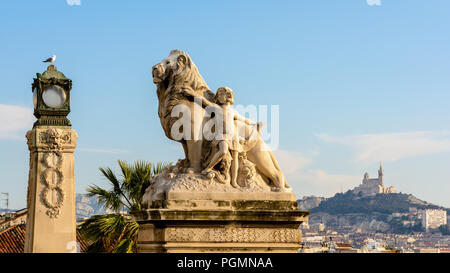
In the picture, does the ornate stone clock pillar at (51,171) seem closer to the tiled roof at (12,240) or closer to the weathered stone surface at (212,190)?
the tiled roof at (12,240)

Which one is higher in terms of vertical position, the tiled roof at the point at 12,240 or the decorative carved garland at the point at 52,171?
the decorative carved garland at the point at 52,171

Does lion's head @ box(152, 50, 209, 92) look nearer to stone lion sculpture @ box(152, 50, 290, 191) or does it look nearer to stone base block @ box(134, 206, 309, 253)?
stone lion sculpture @ box(152, 50, 290, 191)

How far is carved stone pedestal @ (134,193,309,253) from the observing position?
494 inches

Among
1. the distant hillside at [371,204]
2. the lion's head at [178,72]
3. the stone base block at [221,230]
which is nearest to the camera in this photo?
the stone base block at [221,230]

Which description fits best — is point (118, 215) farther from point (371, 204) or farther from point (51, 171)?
Answer: point (371, 204)

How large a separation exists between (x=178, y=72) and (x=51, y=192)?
13.1 metres

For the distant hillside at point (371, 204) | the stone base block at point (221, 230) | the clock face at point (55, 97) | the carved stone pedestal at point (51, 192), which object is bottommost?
the stone base block at point (221, 230)

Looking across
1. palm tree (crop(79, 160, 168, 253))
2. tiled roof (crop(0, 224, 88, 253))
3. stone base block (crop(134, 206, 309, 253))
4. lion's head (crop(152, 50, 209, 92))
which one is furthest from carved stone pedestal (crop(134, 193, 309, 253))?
tiled roof (crop(0, 224, 88, 253))

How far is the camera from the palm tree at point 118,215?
24234 millimetres

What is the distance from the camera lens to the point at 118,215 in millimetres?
24797

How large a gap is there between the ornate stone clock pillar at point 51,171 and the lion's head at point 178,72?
41.3 ft

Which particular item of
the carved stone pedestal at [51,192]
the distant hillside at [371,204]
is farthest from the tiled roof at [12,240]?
the distant hillside at [371,204]
